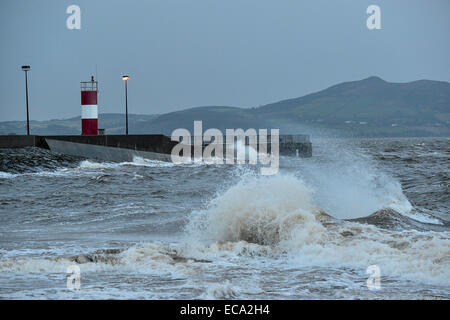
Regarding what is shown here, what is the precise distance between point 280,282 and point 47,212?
22.7ft

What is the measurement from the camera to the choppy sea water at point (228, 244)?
18.7 ft

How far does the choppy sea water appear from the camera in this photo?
571 cm

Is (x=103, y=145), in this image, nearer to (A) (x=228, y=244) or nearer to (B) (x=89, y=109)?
(B) (x=89, y=109)

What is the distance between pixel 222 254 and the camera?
743cm

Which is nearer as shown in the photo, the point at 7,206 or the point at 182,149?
the point at 7,206

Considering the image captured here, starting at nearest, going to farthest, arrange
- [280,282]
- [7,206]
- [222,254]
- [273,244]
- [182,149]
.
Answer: [280,282]
[222,254]
[273,244]
[7,206]
[182,149]

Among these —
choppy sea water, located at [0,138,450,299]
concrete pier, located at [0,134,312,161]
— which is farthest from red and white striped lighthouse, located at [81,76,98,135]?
choppy sea water, located at [0,138,450,299]

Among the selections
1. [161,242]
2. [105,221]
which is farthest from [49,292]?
[105,221]

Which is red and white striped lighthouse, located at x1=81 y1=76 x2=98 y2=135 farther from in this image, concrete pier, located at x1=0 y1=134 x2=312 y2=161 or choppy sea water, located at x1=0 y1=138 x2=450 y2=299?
choppy sea water, located at x1=0 y1=138 x2=450 y2=299

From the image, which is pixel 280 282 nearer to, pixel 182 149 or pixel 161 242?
pixel 161 242

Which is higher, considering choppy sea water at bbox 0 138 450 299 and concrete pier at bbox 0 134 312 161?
concrete pier at bbox 0 134 312 161

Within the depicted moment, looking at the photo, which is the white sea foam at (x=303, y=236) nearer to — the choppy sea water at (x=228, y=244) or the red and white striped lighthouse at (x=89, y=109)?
the choppy sea water at (x=228, y=244)

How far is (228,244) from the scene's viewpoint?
7.86m

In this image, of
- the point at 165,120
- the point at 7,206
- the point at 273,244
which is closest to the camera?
the point at 273,244
